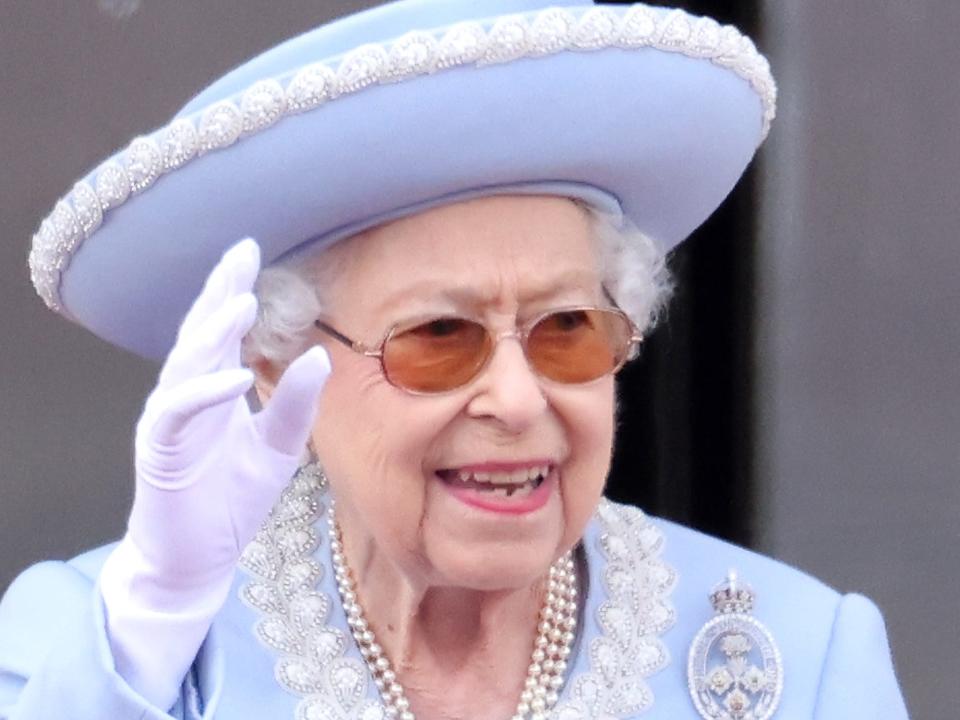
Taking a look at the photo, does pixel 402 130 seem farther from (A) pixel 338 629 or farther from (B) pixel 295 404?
(A) pixel 338 629

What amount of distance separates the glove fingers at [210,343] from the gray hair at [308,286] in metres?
0.39

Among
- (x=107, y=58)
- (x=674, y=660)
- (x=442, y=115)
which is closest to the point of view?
(x=442, y=115)

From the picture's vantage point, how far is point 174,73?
314 cm

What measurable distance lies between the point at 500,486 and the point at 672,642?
14.5 inches

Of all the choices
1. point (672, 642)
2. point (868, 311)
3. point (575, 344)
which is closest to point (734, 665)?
point (672, 642)

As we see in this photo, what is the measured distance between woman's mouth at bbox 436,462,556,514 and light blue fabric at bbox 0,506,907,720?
0.28 meters

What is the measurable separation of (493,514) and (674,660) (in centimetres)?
37

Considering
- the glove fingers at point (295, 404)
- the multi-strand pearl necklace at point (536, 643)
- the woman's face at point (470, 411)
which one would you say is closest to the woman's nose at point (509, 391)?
the woman's face at point (470, 411)

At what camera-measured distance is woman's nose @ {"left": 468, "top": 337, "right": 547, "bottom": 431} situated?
2.04m

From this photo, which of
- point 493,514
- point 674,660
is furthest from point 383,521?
point 674,660

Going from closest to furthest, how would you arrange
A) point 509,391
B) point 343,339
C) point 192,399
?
1. point 192,399
2. point 509,391
3. point 343,339

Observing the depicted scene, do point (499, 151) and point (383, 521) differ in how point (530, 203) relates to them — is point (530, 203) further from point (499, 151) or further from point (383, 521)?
point (383, 521)

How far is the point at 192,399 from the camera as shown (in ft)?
5.64

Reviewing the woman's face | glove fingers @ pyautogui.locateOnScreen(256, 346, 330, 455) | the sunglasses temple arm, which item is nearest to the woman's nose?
the woman's face
